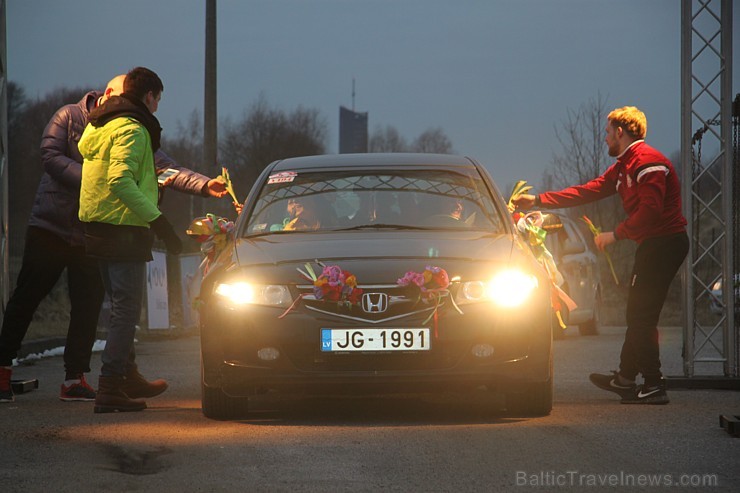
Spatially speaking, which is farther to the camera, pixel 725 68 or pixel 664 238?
pixel 725 68

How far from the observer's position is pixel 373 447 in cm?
629

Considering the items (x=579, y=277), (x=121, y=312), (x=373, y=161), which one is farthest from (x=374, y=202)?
(x=579, y=277)

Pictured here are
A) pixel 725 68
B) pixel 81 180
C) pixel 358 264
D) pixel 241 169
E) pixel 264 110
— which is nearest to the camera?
pixel 358 264

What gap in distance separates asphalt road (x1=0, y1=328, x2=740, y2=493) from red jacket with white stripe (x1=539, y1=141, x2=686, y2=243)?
117 cm

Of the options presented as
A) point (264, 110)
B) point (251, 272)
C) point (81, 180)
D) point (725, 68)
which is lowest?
point (251, 272)

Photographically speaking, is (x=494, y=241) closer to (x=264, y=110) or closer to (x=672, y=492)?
(x=672, y=492)

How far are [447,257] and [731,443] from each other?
1.82 metres

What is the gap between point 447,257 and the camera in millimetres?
7258

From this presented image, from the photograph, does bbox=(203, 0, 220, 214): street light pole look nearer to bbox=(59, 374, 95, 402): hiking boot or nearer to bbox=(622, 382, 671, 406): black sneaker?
bbox=(59, 374, 95, 402): hiking boot

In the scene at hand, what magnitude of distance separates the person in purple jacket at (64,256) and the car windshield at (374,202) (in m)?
0.59

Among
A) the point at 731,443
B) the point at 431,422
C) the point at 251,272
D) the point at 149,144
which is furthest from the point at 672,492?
the point at 149,144

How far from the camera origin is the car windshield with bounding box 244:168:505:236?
818 cm

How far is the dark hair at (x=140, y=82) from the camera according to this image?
322 inches

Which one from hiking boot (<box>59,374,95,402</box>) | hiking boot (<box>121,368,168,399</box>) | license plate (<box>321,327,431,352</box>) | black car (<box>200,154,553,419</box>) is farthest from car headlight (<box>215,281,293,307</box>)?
hiking boot (<box>59,374,95,402</box>)
